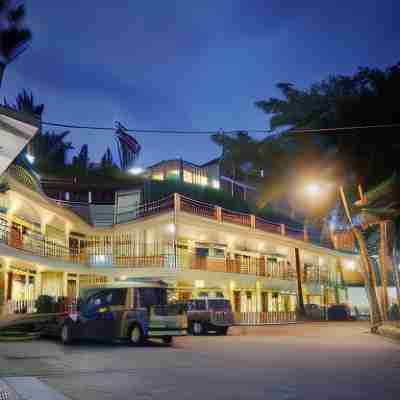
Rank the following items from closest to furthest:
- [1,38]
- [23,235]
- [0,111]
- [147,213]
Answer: [0,111]
[1,38]
[23,235]
[147,213]

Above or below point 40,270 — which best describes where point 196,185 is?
above

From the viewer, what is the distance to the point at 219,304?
949 inches

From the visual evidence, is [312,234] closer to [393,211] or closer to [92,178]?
[92,178]

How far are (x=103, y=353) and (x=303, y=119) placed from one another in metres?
21.3

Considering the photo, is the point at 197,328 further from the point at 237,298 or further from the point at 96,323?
the point at 237,298

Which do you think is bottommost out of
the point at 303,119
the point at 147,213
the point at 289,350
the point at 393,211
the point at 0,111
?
the point at 289,350

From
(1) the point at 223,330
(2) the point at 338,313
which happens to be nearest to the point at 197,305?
(1) the point at 223,330

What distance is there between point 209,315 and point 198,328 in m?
1.03

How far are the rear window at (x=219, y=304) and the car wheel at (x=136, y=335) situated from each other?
685 centimetres

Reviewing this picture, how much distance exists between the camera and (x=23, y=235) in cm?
2825

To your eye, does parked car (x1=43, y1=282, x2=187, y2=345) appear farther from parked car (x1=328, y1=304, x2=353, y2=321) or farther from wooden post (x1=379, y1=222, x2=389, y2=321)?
parked car (x1=328, y1=304, x2=353, y2=321)

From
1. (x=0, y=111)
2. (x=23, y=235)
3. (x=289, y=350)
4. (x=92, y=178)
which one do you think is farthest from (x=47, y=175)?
(x=0, y=111)

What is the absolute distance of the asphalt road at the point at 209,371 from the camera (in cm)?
818

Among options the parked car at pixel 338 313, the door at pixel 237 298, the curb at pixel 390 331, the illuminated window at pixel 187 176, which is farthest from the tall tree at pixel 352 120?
the illuminated window at pixel 187 176
